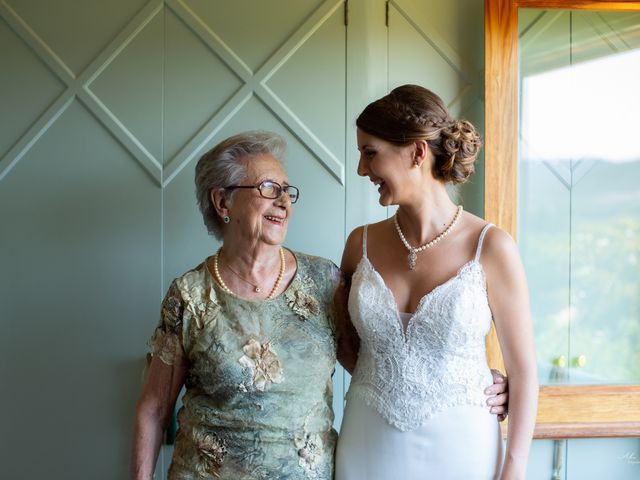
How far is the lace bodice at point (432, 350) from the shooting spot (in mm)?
1779

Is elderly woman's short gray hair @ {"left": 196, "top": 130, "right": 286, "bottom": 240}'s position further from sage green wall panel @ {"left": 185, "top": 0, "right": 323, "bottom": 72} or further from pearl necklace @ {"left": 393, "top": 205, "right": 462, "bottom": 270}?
sage green wall panel @ {"left": 185, "top": 0, "right": 323, "bottom": 72}

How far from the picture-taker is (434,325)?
5.84 feet

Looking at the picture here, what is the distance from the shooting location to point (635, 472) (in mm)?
2717

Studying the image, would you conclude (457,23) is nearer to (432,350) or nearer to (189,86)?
(189,86)

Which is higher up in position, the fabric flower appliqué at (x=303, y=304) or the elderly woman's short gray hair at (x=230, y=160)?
the elderly woman's short gray hair at (x=230, y=160)

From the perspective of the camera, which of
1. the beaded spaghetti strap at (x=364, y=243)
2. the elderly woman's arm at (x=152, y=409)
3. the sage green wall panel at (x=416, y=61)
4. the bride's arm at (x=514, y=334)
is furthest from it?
the sage green wall panel at (x=416, y=61)

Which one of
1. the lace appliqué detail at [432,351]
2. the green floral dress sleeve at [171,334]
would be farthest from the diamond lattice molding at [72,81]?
the lace appliqué detail at [432,351]

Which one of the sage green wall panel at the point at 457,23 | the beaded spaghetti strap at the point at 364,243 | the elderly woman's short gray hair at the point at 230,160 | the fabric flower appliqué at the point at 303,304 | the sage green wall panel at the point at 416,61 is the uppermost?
the sage green wall panel at the point at 457,23

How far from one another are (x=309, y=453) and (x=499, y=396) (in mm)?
516

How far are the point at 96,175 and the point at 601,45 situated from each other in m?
1.88

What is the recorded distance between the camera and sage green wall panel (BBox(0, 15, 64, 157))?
2428 mm

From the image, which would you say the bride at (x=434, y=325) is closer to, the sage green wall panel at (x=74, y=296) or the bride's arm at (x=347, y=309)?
the bride's arm at (x=347, y=309)

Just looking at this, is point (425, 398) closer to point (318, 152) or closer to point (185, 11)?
point (318, 152)

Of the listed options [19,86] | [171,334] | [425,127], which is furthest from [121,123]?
[425,127]
